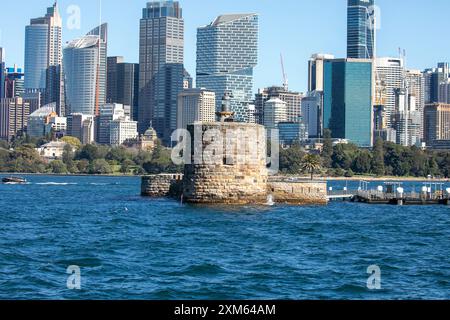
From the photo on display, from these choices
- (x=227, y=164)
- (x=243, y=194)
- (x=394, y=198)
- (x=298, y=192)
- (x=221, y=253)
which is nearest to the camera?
(x=221, y=253)

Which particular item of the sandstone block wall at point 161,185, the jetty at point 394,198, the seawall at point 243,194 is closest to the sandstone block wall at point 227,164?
the seawall at point 243,194

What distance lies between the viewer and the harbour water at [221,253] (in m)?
26.7

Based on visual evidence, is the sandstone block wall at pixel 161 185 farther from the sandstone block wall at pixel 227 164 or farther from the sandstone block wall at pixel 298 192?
the sandstone block wall at pixel 227 164

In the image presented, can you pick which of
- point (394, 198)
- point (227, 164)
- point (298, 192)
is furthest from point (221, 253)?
point (394, 198)

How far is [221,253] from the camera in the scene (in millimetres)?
35812

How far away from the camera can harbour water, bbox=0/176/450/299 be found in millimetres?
26734

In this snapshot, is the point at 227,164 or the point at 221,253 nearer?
the point at 221,253

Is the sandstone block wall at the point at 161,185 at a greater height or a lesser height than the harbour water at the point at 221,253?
greater

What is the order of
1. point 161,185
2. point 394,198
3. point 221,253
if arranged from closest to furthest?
point 221,253, point 161,185, point 394,198

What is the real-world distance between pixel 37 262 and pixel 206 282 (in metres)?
7.16

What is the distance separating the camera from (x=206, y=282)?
92.0 feet

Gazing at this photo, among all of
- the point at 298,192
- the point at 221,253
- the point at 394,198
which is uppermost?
the point at 298,192

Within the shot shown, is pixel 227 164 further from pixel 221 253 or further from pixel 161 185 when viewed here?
pixel 221 253
